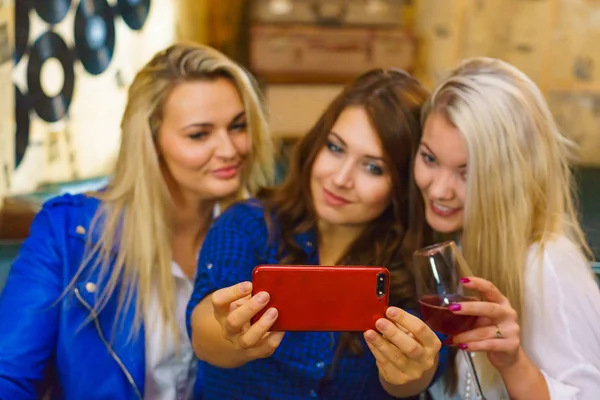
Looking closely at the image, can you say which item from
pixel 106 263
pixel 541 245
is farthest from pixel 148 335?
pixel 541 245

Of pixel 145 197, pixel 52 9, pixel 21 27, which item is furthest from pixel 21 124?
pixel 145 197

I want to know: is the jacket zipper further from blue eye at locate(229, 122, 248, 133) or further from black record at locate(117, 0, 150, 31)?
black record at locate(117, 0, 150, 31)

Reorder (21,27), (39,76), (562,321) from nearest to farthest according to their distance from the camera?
(562,321) → (21,27) → (39,76)

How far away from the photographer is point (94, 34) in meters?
2.59

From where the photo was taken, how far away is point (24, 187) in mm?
2186

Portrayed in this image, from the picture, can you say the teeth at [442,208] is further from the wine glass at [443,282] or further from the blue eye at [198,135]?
the blue eye at [198,135]

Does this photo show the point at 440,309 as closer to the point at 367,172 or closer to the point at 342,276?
the point at 342,276

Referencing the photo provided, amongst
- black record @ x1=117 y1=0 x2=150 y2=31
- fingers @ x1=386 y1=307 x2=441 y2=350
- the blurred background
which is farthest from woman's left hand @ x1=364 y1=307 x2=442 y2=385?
black record @ x1=117 y1=0 x2=150 y2=31

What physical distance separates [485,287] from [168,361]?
0.77m

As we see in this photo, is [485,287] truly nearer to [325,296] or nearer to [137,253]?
[325,296]

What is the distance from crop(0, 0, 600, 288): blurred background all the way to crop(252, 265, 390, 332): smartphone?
1271 mm

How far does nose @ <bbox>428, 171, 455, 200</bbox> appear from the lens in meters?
1.48

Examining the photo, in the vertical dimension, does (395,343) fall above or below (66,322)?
above

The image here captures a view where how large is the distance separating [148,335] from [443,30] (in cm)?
226
